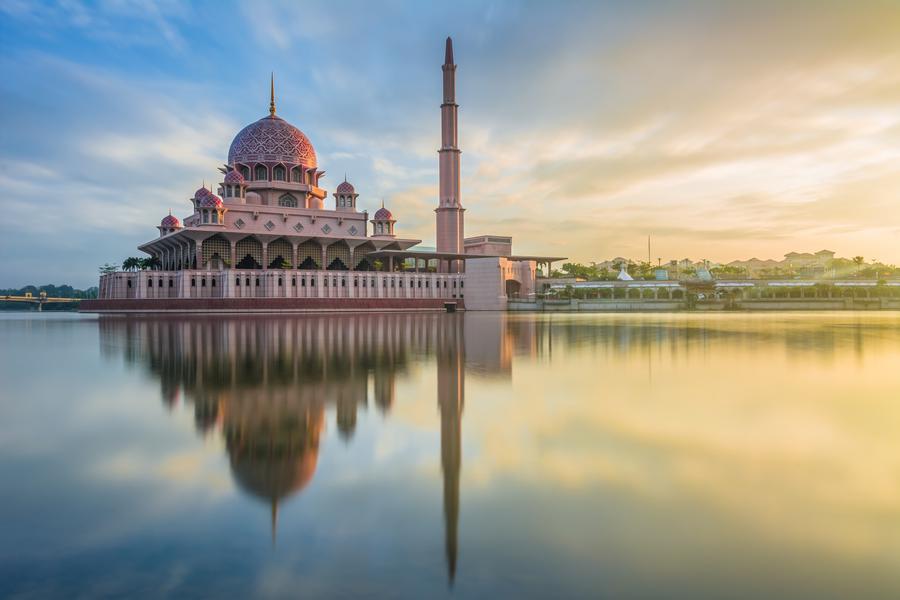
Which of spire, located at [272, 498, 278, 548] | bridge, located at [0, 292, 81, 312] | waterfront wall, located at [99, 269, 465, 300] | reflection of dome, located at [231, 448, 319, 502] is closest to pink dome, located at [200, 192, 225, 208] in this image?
waterfront wall, located at [99, 269, 465, 300]

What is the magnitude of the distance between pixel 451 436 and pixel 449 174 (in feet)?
205

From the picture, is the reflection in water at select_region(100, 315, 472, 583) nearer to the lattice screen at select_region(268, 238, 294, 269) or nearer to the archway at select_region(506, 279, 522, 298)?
the lattice screen at select_region(268, 238, 294, 269)

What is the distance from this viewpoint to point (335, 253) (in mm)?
69062

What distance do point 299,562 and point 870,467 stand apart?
16.7 ft

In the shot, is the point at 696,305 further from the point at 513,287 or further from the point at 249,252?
the point at 249,252

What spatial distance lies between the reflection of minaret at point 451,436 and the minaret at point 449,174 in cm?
5434

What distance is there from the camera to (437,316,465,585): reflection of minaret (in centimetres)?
388

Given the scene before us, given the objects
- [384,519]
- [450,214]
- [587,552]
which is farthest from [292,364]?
[450,214]

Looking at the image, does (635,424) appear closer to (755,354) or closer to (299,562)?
(299,562)

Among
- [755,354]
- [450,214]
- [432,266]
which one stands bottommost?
[755,354]

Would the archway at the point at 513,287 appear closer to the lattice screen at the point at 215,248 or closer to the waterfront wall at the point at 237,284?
the waterfront wall at the point at 237,284

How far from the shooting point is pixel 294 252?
64.4m

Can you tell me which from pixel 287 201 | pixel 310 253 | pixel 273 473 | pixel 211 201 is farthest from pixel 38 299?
pixel 273 473

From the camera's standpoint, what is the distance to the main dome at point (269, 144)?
214 feet
